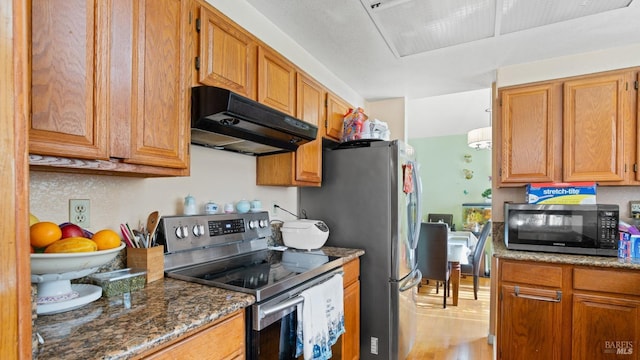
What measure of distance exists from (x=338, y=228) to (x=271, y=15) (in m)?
1.48

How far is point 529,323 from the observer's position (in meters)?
2.02

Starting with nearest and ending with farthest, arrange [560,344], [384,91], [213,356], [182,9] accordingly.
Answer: [213,356], [182,9], [560,344], [384,91]

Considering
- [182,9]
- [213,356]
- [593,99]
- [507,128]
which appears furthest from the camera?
[507,128]

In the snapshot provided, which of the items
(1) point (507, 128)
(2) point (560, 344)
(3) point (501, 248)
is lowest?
(2) point (560, 344)

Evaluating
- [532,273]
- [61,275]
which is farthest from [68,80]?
[532,273]

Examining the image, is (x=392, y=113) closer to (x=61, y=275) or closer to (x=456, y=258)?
(x=456, y=258)

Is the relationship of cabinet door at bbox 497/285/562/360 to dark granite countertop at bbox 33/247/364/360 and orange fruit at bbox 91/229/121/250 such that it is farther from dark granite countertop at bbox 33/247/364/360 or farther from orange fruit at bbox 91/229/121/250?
orange fruit at bbox 91/229/121/250

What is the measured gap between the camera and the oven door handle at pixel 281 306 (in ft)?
3.85

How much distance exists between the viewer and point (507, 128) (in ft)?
7.93

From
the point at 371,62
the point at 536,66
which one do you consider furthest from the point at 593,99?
the point at 371,62

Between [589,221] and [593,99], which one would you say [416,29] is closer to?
[593,99]

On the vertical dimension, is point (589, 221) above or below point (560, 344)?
above

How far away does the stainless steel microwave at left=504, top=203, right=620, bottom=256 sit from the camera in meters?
2.00

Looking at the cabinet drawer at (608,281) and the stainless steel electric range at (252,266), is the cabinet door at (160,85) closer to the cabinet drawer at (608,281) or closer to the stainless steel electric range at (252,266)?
the stainless steel electric range at (252,266)
